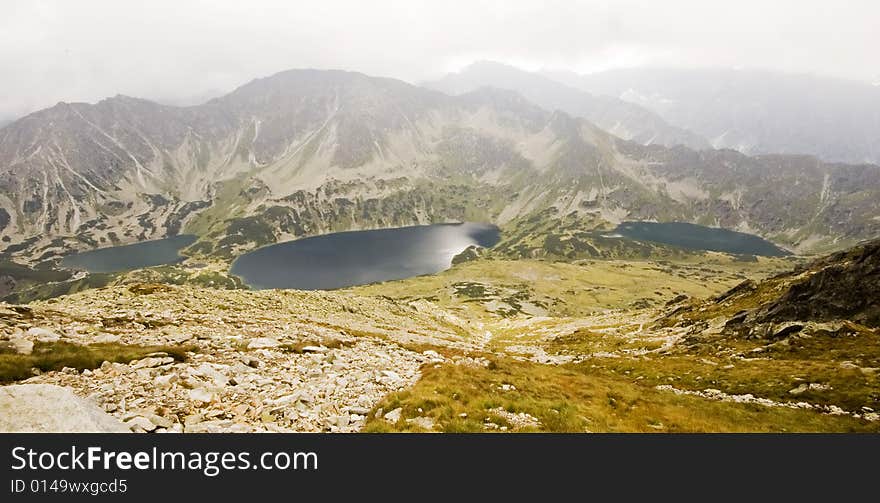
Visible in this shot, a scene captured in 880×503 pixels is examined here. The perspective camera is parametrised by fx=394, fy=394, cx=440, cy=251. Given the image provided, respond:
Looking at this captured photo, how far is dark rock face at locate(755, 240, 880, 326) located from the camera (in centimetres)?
4094

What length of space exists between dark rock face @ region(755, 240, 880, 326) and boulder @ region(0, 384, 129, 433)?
2311 inches

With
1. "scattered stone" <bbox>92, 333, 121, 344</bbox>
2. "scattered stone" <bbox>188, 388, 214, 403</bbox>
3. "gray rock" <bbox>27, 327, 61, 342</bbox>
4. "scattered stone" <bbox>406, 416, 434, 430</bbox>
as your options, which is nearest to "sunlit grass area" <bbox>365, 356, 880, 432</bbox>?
"scattered stone" <bbox>406, 416, 434, 430</bbox>

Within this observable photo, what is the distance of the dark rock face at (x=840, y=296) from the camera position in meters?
40.9

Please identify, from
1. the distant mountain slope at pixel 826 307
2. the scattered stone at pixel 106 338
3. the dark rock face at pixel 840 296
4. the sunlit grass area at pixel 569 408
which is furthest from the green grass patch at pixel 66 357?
the dark rock face at pixel 840 296

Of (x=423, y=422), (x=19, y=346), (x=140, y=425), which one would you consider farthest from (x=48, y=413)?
(x=19, y=346)

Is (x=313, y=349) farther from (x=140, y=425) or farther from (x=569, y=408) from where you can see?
(x=569, y=408)

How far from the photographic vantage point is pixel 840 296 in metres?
42.8

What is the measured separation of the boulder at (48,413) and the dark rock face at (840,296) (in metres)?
58.7

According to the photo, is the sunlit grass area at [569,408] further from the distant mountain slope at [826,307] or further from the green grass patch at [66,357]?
the distant mountain slope at [826,307]

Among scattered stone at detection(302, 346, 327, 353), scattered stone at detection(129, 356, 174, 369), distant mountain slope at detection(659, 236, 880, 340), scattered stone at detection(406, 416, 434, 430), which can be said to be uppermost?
scattered stone at detection(129, 356, 174, 369)

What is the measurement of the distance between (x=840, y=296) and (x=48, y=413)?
206 feet

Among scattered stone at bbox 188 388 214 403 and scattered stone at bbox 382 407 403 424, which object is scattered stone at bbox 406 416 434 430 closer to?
scattered stone at bbox 382 407 403 424
